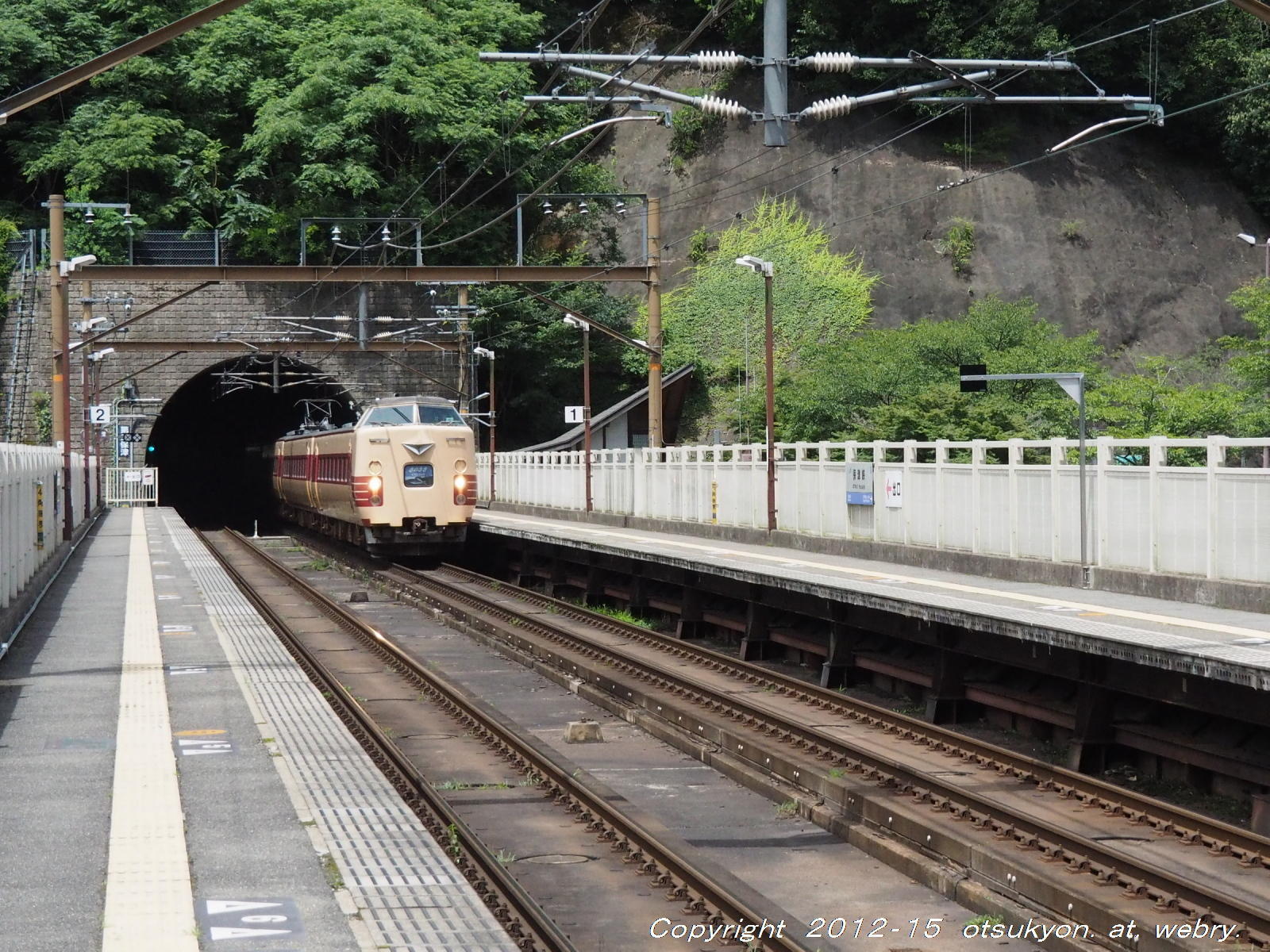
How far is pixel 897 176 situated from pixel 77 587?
49207mm

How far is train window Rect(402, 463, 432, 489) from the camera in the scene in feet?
116

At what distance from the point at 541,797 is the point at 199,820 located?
A: 13.0 feet

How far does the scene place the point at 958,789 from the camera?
40.0 feet

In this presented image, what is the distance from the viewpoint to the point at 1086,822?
467 inches

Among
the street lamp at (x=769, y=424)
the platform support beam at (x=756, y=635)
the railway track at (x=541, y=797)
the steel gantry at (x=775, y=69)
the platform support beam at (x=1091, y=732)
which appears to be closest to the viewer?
the railway track at (x=541, y=797)

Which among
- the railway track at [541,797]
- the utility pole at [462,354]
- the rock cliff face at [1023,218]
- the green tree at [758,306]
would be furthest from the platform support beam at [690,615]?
the rock cliff face at [1023,218]

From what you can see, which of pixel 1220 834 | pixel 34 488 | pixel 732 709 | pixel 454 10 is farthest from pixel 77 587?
pixel 454 10

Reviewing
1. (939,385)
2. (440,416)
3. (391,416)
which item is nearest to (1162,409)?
(939,385)

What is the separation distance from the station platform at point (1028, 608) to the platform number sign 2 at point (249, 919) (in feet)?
21.2

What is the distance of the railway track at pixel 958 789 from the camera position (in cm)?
989

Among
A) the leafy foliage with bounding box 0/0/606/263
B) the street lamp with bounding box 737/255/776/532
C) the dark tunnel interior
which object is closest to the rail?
the street lamp with bounding box 737/255/776/532

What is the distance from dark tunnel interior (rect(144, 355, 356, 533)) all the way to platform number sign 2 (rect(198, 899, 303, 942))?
59121mm

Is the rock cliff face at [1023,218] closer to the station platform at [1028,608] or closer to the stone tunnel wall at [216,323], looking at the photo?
the stone tunnel wall at [216,323]

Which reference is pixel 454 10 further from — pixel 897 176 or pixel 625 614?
pixel 625 614
